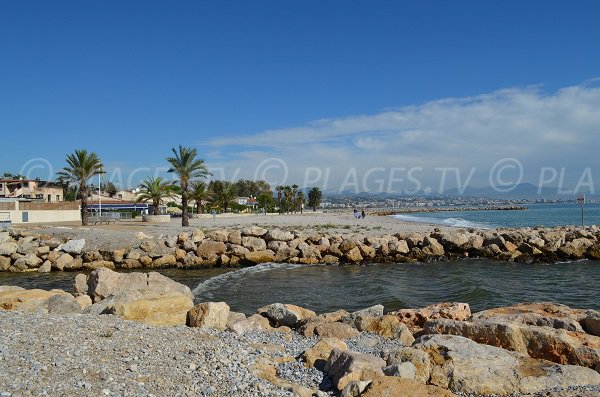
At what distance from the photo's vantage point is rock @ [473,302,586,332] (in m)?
7.75

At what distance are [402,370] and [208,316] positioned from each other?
399 centimetres

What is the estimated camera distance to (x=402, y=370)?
204 inches

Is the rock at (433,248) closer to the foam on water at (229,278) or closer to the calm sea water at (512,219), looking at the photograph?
the foam on water at (229,278)

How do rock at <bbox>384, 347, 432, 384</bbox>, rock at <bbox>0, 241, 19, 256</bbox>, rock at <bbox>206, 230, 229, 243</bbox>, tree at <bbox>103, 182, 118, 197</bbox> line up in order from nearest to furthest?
rock at <bbox>384, 347, 432, 384</bbox> → rock at <bbox>0, 241, 19, 256</bbox> → rock at <bbox>206, 230, 229, 243</bbox> → tree at <bbox>103, 182, 118, 197</bbox>

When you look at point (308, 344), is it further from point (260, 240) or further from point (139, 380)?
point (260, 240)

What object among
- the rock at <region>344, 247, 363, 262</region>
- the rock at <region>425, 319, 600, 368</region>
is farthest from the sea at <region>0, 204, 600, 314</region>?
the rock at <region>425, 319, 600, 368</region>

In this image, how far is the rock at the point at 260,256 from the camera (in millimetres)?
21484

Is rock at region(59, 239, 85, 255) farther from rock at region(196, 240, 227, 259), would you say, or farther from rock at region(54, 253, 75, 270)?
rock at region(196, 240, 227, 259)

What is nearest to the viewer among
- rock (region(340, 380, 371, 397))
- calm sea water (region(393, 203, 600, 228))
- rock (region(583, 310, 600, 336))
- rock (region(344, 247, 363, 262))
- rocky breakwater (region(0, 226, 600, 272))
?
rock (region(340, 380, 371, 397))

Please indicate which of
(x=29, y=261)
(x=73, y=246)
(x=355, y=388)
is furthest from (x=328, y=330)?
Answer: (x=29, y=261)

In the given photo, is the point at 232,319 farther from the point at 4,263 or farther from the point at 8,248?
the point at 8,248

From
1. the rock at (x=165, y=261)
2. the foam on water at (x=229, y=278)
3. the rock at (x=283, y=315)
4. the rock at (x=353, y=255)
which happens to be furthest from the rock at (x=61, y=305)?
the rock at (x=353, y=255)

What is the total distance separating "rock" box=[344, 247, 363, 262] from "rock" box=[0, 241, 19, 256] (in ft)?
51.2

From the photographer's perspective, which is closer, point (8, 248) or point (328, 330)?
point (328, 330)
